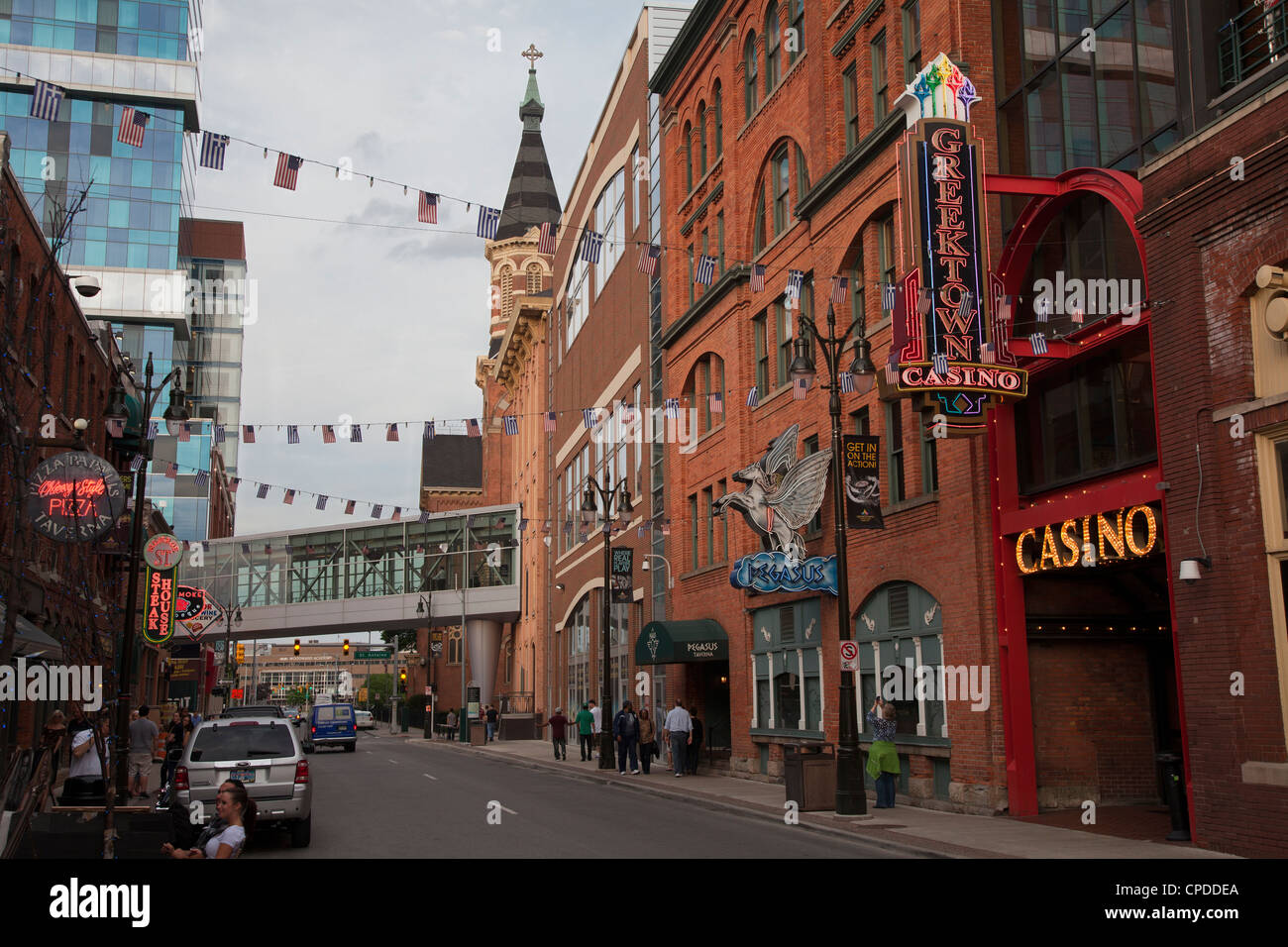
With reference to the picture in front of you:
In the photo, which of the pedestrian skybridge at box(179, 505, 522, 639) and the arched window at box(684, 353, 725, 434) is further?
the pedestrian skybridge at box(179, 505, 522, 639)

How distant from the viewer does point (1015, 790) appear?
1880cm

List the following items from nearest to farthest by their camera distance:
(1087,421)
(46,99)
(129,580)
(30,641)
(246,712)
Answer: (46,99)
(1087,421)
(30,641)
(129,580)
(246,712)

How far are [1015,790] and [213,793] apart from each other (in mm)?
11706

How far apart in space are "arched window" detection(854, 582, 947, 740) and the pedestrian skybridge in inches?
1850

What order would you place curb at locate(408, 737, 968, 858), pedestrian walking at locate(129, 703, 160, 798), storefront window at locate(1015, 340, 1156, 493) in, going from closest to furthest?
1. curb at locate(408, 737, 968, 858)
2. storefront window at locate(1015, 340, 1156, 493)
3. pedestrian walking at locate(129, 703, 160, 798)

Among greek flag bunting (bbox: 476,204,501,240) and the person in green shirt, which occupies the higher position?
greek flag bunting (bbox: 476,204,501,240)

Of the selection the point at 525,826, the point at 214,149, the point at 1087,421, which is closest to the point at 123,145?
the point at 214,149

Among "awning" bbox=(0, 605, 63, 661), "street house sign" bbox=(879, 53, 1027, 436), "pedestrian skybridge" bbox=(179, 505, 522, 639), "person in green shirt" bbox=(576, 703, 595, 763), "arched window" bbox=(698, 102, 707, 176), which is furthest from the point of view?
"pedestrian skybridge" bbox=(179, 505, 522, 639)

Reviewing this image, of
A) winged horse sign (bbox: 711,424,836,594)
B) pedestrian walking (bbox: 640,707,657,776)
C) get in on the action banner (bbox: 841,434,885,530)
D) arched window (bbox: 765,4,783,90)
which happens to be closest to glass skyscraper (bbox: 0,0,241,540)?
pedestrian walking (bbox: 640,707,657,776)

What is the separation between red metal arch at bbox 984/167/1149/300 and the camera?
1662 cm

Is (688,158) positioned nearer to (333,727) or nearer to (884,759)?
(884,759)

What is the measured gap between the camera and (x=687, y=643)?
3164 centimetres

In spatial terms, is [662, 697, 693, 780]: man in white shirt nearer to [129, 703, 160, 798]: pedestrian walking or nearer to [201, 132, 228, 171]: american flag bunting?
[129, 703, 160, 798]: pedestrian walking

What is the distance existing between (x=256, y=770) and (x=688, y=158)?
86.1 ft
